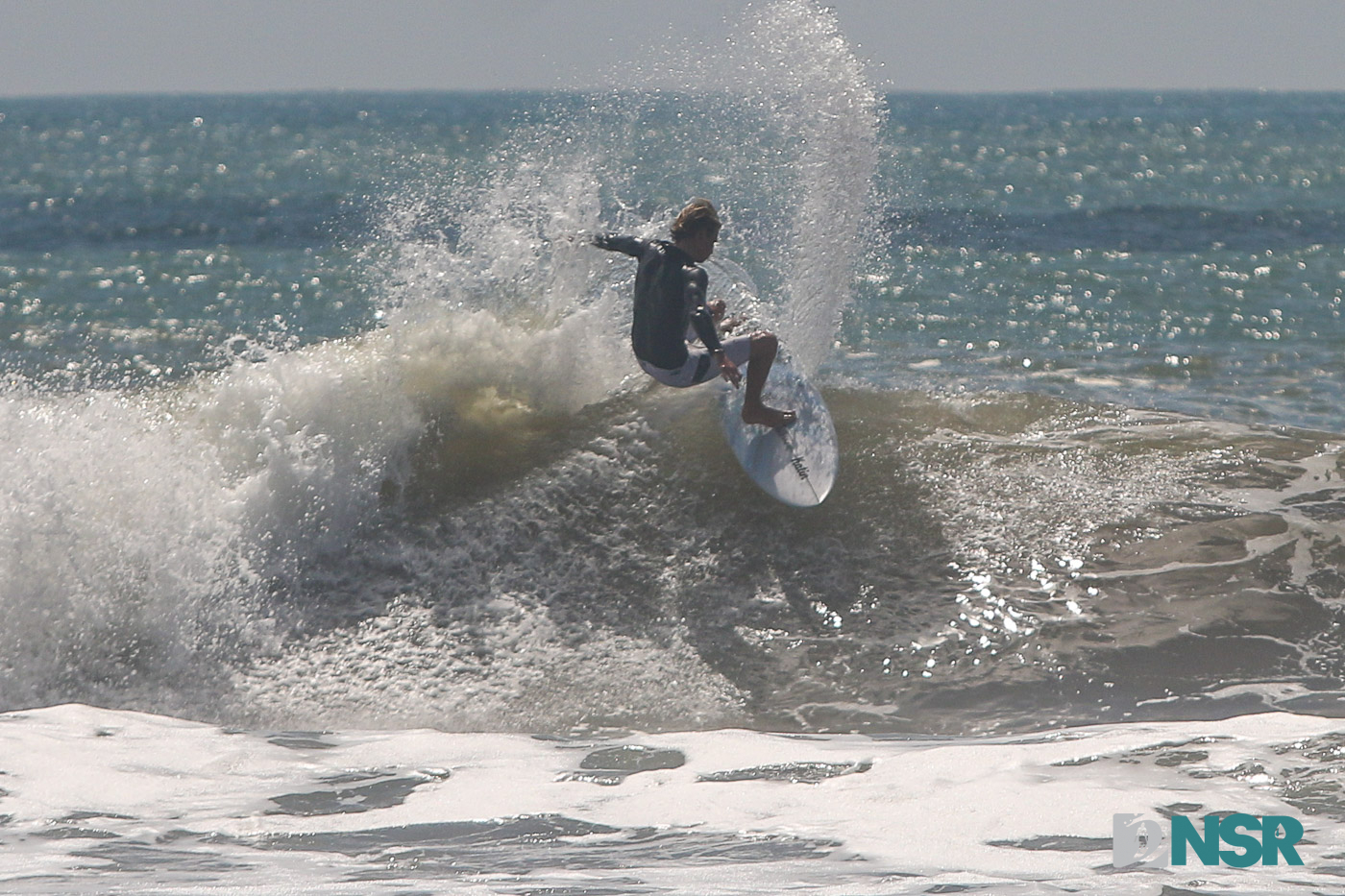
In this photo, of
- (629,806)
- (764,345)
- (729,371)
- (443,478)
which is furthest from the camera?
(443,478)

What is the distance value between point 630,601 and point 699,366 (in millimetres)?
1494

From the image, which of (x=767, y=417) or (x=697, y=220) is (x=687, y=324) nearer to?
(x=697, y=220)

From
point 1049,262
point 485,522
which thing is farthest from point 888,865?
point 1049,262

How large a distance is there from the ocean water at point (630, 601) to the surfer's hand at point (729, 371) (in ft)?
2.00

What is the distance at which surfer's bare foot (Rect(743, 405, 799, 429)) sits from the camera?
8.10 meters

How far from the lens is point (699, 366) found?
7969 millimetres

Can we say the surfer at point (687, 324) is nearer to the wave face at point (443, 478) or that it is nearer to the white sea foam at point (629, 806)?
the wave face at point (443, 478)

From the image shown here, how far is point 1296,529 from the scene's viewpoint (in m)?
7.88

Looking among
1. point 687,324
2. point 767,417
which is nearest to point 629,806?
point 687,324

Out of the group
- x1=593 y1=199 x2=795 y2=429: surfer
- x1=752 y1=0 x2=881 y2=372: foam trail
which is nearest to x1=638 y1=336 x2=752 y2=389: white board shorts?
x1=593 y1=199 x2=795 y2=429: surfer

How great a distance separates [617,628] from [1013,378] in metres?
7.82

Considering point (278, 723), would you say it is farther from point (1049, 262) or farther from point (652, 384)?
point (1049, 262)

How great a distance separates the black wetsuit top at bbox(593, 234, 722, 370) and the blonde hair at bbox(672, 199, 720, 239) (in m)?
0.11

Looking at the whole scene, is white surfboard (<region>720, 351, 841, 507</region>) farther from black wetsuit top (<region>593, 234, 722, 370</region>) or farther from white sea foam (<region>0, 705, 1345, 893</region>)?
white sea foam (<region>0, 705, 1345, 893</region>)
